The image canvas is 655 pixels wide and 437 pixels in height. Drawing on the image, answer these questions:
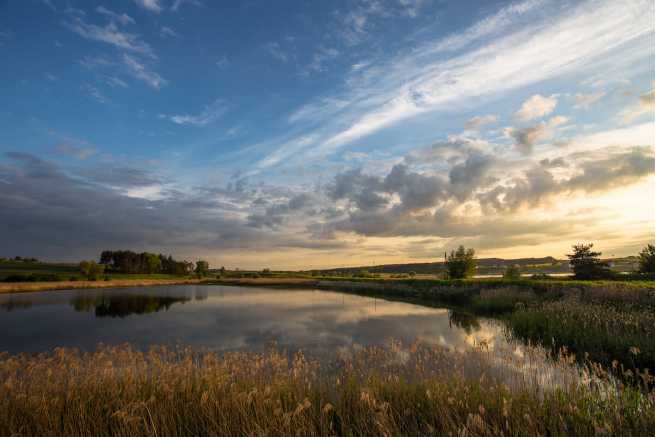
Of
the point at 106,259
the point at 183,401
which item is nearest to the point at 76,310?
Result: the point at 183,401

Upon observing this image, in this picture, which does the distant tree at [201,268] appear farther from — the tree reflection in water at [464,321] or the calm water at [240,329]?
the tree reflection in water at [464,321]

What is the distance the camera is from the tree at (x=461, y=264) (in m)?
56.7

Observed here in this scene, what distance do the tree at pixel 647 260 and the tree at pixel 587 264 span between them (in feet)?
13.7

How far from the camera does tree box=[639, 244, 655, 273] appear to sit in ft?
159

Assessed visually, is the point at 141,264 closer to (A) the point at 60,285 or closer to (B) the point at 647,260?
(A) the point at 60,285

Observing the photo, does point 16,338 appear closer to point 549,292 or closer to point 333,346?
point 333,346

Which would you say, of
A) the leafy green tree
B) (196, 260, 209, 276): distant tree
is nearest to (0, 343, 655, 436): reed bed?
the leafy green tree

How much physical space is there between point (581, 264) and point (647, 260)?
8218 millimetres

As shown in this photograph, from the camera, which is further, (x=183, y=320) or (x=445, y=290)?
(x=445, y=290)

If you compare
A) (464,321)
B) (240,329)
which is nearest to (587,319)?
(464,321)

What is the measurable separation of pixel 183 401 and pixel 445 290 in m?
39.9

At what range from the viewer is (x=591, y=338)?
13.3 meters

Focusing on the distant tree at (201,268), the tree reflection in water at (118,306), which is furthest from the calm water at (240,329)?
the distant tree at (201,268)

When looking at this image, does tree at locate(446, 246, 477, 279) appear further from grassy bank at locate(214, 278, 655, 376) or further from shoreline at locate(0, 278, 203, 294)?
shoreline at locate(0, 278, 203, 294)
